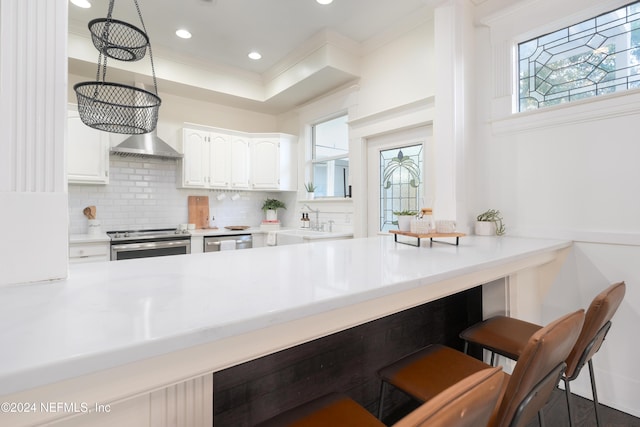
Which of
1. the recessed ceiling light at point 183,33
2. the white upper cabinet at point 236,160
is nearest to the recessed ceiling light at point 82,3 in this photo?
the recessed ceiling light at point 183,33

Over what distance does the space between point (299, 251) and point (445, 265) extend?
2.24ft

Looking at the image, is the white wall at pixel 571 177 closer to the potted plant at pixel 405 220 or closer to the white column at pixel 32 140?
the potted plant at pixel 405 220

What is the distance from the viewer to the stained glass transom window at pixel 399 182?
3123mm

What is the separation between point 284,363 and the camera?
1.19m

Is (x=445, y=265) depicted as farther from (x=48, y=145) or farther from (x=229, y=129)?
(x=229, y=129)

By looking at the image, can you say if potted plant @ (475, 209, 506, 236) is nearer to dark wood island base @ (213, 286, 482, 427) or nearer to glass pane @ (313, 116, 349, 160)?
dark wood island base @ (213, 286, 482, 427)

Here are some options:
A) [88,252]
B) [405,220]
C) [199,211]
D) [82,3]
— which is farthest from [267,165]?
[405,220]

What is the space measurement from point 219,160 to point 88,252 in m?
1.86

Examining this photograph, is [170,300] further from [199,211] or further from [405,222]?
[199,211]

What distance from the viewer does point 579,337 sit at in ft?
4.00

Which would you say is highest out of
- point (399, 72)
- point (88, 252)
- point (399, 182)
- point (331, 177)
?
point (399, 72)

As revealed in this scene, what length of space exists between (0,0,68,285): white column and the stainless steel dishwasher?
303cm

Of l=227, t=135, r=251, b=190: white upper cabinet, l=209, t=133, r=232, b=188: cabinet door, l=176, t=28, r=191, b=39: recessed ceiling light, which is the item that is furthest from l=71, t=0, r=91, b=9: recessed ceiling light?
l=227, t=135, r=251, b=190: white upper cabinet

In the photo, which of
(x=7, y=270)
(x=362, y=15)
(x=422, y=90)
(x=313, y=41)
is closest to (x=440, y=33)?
(x=422, y=90)
